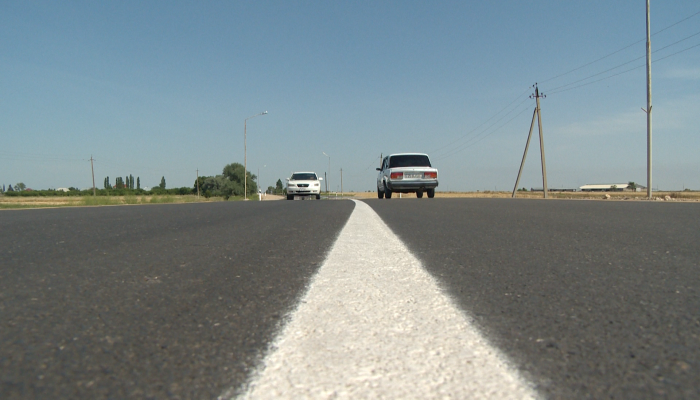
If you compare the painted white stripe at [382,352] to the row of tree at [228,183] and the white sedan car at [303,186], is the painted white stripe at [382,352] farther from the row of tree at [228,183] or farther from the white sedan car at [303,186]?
the row of tree at [228,183]

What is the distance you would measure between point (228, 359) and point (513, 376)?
0.78 meters

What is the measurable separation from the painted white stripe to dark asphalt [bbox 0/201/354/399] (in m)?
0.10

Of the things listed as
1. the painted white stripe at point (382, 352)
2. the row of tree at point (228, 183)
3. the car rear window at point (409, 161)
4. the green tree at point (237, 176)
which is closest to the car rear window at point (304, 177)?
the car rear window at point (409, 161)

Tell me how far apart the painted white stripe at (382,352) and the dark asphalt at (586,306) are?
0.10 metres

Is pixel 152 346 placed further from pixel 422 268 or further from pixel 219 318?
→ pixel 422 268

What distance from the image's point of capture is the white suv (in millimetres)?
18906

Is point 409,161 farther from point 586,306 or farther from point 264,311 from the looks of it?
point 264,311

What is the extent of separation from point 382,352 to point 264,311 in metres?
0.65

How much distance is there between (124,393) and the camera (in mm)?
1116

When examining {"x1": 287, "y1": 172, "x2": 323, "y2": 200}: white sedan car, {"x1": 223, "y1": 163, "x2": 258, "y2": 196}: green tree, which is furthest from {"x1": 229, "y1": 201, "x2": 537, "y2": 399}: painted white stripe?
→ {"x1": 223, "y1": 163, "x2": 258, "y2": 196}: green tree

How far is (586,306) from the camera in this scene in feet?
6.14

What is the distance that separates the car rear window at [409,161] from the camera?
19834 mm

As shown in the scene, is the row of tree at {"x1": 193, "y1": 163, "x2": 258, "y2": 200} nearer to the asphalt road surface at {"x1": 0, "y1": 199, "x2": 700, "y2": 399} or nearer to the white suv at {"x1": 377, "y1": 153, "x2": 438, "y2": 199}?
the white suv at {"x1": 377, "y1": 153, "x2": 438, "y2": 199}

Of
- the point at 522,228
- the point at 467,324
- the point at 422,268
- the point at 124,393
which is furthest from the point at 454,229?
the point at 124,393
